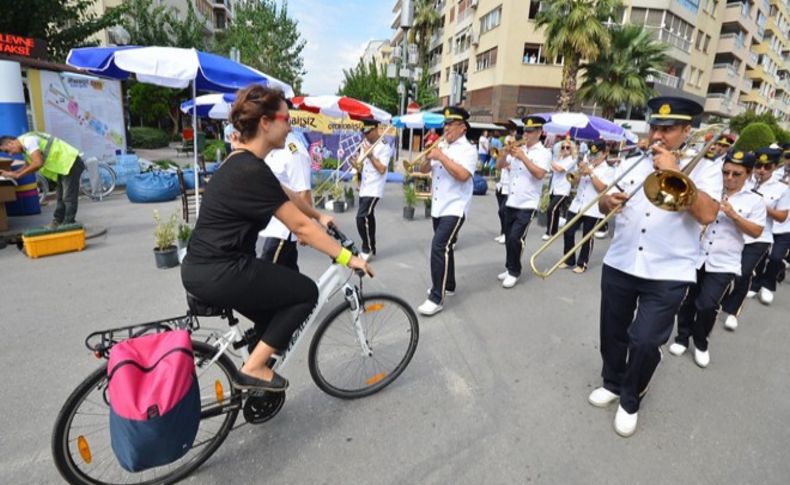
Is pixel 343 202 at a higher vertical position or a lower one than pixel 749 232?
lower

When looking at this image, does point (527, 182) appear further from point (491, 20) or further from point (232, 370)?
point (491, 20)

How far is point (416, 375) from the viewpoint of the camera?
3.38m

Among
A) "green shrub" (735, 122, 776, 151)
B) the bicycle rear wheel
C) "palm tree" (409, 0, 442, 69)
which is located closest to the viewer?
the bicycle rear wheel

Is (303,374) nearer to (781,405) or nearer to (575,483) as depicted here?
(575,483)

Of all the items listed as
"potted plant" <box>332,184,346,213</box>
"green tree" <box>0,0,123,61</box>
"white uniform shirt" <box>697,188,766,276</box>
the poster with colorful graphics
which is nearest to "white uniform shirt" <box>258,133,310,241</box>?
"white uniform shirt" <box>697,188,766,276</box>

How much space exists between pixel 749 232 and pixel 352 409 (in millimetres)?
3627

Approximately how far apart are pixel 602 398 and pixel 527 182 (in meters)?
3.16

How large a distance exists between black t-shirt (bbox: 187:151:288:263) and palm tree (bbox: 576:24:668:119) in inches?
886

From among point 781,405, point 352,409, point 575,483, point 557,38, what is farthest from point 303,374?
point 557,38

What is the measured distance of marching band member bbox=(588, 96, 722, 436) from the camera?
2.46 meters

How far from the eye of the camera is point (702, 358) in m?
3.76

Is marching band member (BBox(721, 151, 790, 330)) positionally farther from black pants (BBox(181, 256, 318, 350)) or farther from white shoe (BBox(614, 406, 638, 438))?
black pants (BBox(181, 256, 318, 350))

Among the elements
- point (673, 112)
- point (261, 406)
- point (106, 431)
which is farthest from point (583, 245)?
point (106, 431)

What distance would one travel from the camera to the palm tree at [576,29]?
63.1ft
